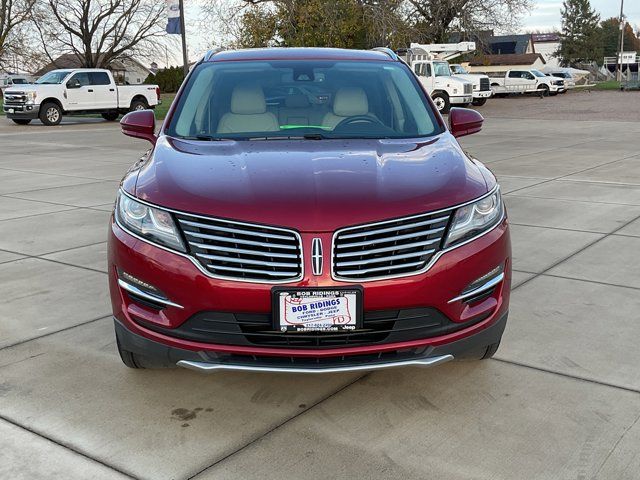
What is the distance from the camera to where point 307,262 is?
2881 mm

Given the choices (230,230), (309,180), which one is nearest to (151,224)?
(230,230)

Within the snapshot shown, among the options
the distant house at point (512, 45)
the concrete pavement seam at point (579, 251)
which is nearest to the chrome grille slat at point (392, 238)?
the concrete pavement seam at point (579, 251)

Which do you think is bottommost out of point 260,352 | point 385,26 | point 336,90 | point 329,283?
point 260,352

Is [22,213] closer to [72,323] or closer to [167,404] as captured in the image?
[72,323]

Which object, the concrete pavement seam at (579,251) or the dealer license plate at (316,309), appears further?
the concrete pavement seam at (579,251)

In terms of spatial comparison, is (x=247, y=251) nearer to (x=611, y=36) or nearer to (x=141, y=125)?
(x=141, y=125)

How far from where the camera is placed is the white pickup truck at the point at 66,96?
80.0ft

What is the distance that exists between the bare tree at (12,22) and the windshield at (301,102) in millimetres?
49319

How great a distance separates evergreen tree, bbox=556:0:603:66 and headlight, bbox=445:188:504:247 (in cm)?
11253

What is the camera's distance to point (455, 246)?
306 centimetres

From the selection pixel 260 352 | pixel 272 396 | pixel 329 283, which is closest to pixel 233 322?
pixel 260 352

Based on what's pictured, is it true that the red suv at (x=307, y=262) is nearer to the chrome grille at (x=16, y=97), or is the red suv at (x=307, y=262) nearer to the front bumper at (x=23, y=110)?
the front bumper at (x=23, y=110)

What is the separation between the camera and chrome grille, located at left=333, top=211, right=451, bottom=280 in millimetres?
2910

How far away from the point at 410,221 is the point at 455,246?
24 centimetres
